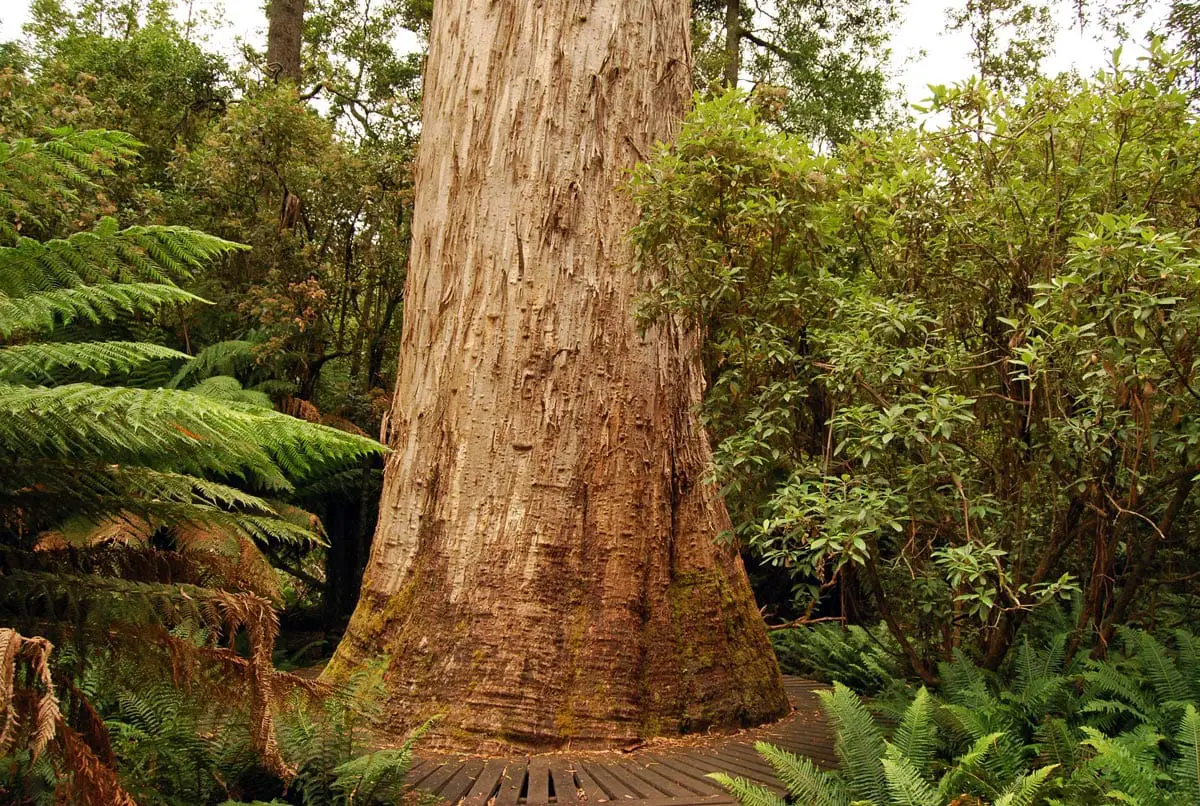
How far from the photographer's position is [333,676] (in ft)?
14.8

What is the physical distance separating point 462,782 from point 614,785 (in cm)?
61

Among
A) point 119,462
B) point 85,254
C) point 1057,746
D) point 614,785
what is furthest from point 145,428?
point 1057,746

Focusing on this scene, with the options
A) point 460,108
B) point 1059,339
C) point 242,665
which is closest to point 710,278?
point 1059,339

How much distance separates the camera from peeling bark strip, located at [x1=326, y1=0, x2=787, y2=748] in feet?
13.9

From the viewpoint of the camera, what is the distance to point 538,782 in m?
3.60

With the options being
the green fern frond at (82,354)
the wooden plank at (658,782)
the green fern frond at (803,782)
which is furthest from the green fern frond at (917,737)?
the green fern frond at (82,354)

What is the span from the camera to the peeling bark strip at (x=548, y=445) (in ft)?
13.9

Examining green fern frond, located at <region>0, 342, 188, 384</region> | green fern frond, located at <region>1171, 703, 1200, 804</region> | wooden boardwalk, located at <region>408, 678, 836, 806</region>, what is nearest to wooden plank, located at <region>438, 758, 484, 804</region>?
wooden boardwalk, located at <region>408, 678, 836, 806</region>

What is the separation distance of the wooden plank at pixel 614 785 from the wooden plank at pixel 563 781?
0.31ft

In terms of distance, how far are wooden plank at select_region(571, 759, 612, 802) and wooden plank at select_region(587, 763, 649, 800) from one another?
2 cm

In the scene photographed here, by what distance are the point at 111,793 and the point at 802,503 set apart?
257 cm

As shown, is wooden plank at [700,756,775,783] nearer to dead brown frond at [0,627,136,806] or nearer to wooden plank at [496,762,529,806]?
wooden plank at [496,762,529,806]

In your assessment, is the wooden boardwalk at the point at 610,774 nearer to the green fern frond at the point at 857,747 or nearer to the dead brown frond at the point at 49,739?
the green fern frond at the point at 857,747

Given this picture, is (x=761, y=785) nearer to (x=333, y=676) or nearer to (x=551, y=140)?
(x=333, y=676)
